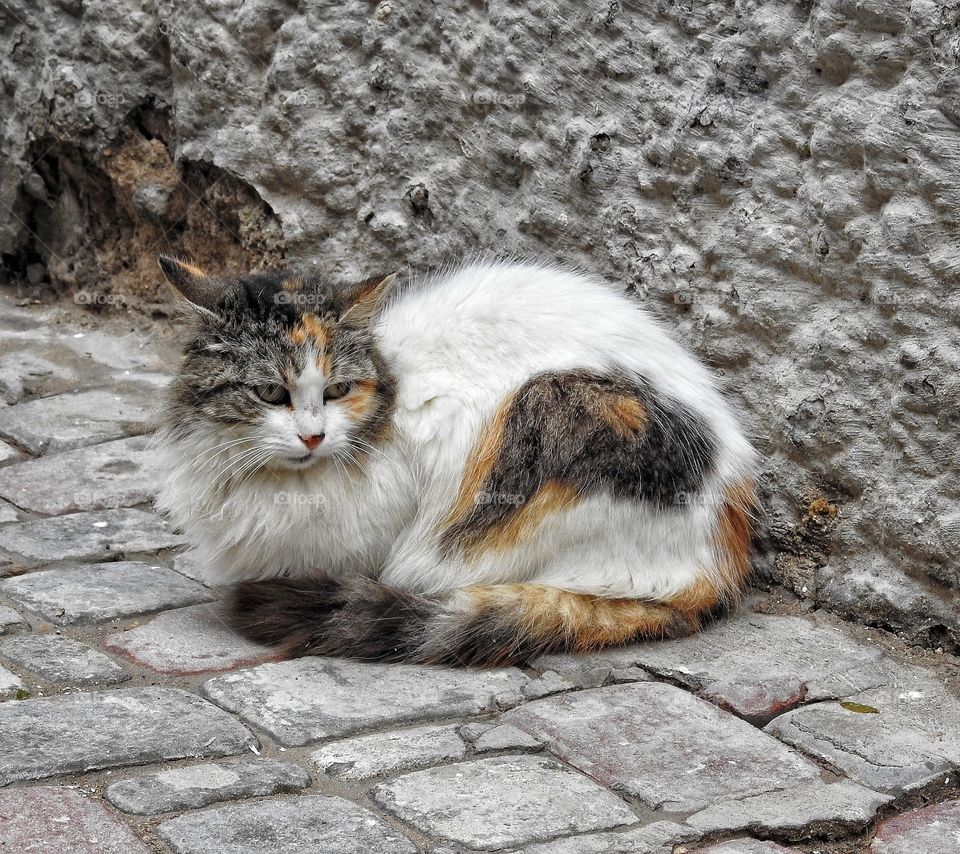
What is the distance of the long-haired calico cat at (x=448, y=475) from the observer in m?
3.34

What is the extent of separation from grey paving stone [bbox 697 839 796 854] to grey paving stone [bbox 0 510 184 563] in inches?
81.2

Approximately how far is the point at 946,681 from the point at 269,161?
3390 mm

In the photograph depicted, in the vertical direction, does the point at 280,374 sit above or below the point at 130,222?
below

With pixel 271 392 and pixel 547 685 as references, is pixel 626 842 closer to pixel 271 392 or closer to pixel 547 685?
pixel 547 685

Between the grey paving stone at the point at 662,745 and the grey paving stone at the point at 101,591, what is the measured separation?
119 centimetres

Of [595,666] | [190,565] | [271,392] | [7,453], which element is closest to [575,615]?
[595,666]

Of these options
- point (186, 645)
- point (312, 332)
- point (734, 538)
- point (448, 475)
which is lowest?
point (186, 645)

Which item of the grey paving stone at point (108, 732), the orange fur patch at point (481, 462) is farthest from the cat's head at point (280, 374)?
the grey paving stone at point (108, 732)

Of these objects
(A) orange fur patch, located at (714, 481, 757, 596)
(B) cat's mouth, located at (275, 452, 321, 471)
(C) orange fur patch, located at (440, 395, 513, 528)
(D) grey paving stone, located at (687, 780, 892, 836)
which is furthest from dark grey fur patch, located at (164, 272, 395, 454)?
(D) grey paving stone, located at (687, 780, 892, 836)

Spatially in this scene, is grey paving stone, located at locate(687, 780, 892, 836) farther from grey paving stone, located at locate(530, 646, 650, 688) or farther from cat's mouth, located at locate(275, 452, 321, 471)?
cat's mouth, located at locate(275, 452, 321, 471)

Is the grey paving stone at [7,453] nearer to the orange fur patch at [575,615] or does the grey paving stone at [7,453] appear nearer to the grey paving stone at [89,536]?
the grey paving stone at [89,536]

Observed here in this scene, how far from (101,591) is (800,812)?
2.09m

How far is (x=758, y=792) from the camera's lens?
273 cm

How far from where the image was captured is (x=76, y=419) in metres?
4.95
